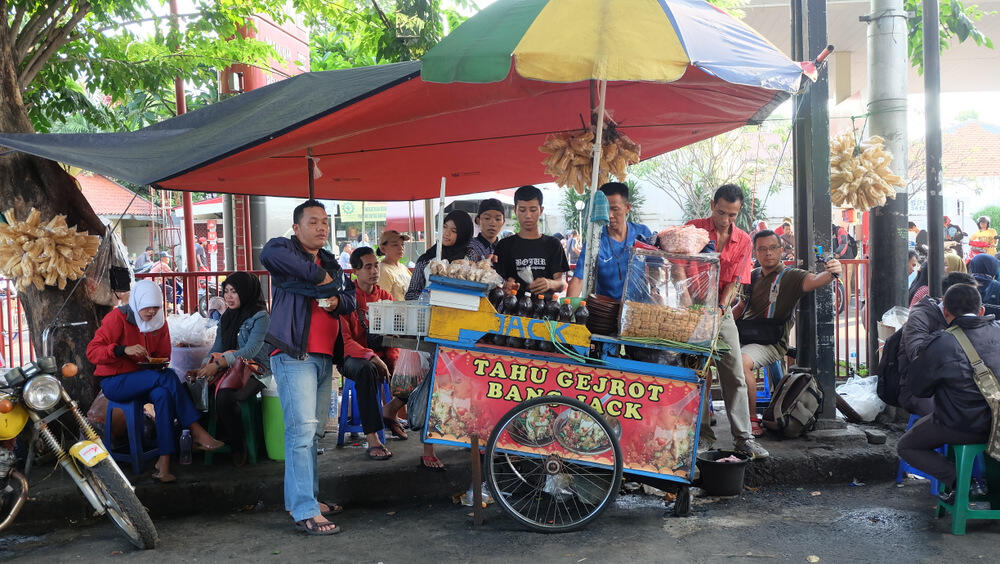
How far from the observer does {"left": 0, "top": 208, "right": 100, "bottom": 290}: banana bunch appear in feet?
17.3

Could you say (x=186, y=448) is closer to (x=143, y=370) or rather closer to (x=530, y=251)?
(x=143, y=370)

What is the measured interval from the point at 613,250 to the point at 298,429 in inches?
86.7

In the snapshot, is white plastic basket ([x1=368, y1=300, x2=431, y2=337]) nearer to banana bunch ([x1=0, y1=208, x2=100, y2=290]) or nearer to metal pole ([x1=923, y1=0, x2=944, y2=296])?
banana bunch ([x1=0, y1=208, x2=100, y2=290])

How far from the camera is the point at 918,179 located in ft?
84.9

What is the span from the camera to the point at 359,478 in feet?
16.6

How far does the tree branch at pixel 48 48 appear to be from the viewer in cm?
579

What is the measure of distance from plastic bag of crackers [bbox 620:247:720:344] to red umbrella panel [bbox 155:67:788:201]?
1.26m

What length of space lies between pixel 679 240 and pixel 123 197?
39.1 meters

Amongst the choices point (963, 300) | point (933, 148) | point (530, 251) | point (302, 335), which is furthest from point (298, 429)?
point (933, 148)

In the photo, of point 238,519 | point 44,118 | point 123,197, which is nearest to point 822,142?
point 238,519

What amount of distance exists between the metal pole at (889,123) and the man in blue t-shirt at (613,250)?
8.82 feet

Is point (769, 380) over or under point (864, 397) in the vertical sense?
over

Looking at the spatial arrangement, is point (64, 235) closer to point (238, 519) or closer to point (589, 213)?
point (238, 519)

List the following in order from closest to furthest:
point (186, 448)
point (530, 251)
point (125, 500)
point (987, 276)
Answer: point (125, 500) → point (530, 251) → point (186, 448) → point (987, 276)
